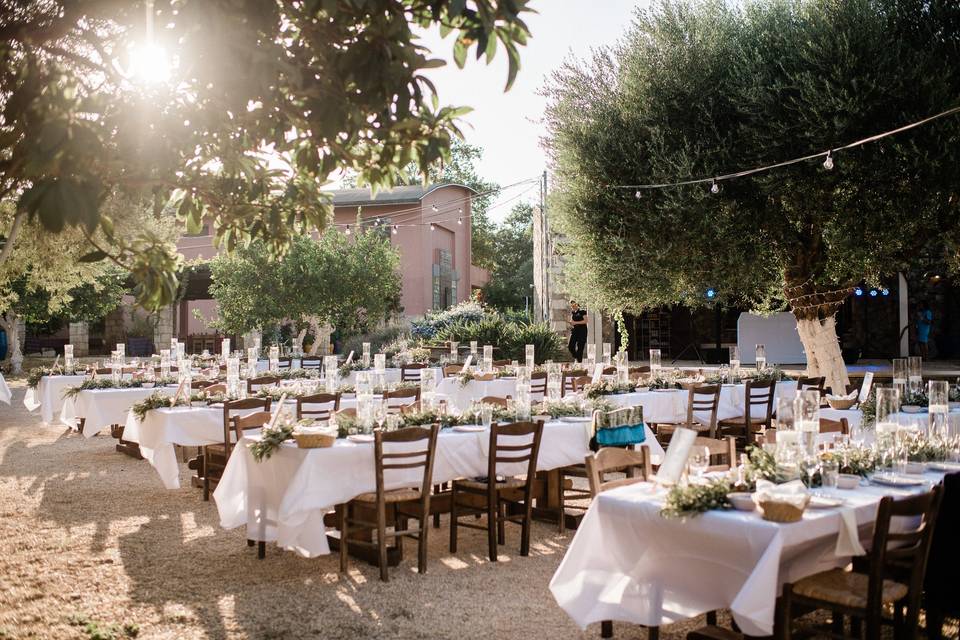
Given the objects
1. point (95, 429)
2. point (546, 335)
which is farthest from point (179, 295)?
point (95, 429)

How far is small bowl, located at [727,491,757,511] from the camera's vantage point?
11.4 feet

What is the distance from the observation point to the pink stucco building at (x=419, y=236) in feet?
90.5

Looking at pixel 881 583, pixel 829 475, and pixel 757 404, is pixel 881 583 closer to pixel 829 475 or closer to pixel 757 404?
pixel 829 475

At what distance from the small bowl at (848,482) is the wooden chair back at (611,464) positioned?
0.87m

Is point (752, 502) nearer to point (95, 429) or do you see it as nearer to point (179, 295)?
point (95, 429)

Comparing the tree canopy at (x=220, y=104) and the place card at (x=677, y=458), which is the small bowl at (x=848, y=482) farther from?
the tree canopy at (x=220, y=104)

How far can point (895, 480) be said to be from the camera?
4.00m

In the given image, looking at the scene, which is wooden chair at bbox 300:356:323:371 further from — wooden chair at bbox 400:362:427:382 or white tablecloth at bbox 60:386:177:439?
white tablecloth at bbox 60:386:177:439

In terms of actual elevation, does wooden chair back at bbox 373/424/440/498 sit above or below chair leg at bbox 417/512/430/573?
above

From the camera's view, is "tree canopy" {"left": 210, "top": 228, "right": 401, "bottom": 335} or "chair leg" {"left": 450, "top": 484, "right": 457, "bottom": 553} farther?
"tree canopy" {"left": 210, "top": 228, "right": 401, "bottom": 335}

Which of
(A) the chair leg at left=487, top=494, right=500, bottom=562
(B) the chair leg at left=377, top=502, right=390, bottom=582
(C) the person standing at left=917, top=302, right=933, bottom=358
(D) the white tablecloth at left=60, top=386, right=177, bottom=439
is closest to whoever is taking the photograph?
(B) the chair leg at left=377, top=502, right=390, bottom=582

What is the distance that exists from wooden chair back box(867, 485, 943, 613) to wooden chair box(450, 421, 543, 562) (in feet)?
7.82

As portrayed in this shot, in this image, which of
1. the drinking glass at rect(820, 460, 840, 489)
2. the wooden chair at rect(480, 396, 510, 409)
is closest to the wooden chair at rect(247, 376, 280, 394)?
the wooden chair at rect(480, 396, 510, 409)

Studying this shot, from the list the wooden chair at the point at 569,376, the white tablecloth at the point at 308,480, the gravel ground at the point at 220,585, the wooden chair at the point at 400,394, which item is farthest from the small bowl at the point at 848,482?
the wooden chair at the point at 569,376
